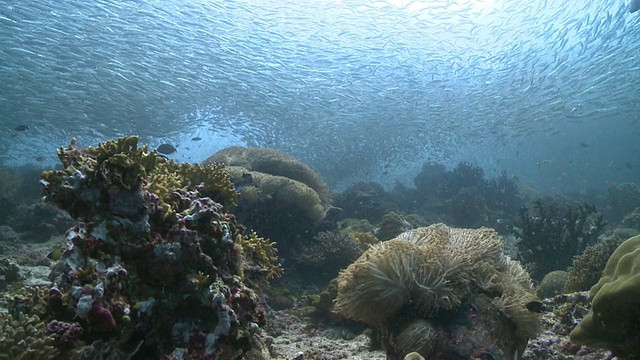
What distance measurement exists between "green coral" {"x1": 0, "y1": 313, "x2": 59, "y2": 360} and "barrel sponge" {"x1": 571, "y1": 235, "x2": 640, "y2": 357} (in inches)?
171

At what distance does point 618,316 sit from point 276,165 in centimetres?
1007

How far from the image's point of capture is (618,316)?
3008mm

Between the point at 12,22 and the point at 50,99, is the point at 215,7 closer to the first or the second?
the point at 12,22

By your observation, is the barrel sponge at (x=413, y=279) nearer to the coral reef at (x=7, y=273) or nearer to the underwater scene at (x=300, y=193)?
the underwater scene at (x=300, y=193)

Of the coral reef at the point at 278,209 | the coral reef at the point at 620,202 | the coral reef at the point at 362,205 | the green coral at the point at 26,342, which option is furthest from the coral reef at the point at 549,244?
the coral reef at the point at 620,202

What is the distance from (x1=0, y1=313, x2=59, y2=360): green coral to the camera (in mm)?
2199

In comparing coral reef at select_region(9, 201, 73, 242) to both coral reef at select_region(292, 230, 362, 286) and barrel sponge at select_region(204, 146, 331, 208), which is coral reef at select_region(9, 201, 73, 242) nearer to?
barrel sponge at select_region(204, 146, 331, 208)

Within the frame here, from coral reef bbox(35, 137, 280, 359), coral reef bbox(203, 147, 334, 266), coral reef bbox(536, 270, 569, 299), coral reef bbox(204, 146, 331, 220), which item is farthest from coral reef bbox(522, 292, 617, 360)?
coral reef bbox(204, 146, 331, 220)

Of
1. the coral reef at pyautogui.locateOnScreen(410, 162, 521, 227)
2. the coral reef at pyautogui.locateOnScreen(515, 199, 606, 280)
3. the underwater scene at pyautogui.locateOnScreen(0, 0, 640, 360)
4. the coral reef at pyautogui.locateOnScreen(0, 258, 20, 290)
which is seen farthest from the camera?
the coral reef at pyautogui.locateOnScreen(410, 162, 521, 227)

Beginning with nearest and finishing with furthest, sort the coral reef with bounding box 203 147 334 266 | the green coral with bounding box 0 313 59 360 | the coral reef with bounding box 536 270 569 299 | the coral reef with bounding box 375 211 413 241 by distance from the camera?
the green coral with bounding box 0 313 59 360 < the coral reef with bounding box 536 270 569 299 < the coral reef with bounding box 203 147 334 266 < the coral reef with bounding box 375 211 413 241

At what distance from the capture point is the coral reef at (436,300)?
3.66 m

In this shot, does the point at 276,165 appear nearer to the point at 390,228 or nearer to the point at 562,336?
the point at 390,228

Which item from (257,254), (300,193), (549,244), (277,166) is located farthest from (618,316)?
(277,166)

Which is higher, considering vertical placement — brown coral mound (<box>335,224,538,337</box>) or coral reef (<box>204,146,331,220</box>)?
brown coral mound (<box>335,224,538,337</box>)
